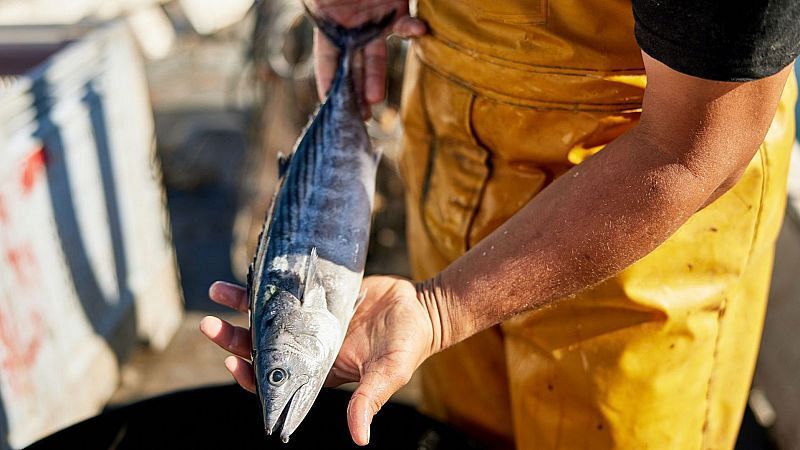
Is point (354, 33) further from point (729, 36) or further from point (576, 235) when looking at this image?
point (729, 36)

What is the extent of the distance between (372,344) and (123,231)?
201 centimetres

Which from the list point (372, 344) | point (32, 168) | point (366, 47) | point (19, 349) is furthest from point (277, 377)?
point (32, 168)

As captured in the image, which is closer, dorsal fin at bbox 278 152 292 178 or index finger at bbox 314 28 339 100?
dorsal fin at bbox 278 152 292 178

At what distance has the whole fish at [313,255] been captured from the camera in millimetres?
1176

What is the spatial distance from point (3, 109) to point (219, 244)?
6.15 feet

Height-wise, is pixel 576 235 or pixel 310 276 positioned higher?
pixel 576 235

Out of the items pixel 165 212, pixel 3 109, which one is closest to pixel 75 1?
pixel 165 212

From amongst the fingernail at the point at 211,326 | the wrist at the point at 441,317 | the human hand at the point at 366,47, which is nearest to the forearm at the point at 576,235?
the wrist at the point at 441,317

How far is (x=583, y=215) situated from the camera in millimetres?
1117

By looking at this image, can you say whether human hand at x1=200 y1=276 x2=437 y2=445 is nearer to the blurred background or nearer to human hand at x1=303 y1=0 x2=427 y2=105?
human hand at x1=303 y1=0 x2=427 y2=105

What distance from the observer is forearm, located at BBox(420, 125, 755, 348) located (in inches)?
42.2

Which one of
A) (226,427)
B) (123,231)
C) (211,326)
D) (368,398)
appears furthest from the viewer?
(123,231)

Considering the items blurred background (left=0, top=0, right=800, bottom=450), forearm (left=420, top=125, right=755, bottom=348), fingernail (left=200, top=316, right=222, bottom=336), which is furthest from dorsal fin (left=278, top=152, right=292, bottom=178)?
blurred background (left=0, top=0, right=800, bottom=450)

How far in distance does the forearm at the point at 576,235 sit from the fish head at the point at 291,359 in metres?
0.19
